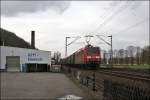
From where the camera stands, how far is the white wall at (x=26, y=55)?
60031mm

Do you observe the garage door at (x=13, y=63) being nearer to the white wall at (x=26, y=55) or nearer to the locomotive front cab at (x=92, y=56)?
the white wall at (x=26, y=55)

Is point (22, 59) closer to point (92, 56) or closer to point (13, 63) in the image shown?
point (13, 63)

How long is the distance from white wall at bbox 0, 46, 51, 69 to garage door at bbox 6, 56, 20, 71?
0.65m

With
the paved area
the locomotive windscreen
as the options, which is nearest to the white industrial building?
the locomotive windscreen

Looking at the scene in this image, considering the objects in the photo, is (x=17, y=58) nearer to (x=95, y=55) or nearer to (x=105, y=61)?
(x=95, y=55)

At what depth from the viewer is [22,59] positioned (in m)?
61.8

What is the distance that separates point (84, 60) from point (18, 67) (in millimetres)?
21336

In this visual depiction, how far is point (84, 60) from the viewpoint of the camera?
142 ft

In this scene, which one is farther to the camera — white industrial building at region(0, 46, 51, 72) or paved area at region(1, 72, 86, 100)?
white industrial building at region(0, 46, 51, 72)

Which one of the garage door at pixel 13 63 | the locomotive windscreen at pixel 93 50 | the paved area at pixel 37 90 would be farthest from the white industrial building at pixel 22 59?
the paved area at pixel 37 90

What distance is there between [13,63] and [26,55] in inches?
115

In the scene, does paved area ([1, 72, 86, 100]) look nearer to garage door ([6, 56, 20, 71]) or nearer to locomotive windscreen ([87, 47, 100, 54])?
locomotive windscreen ([87, 47, 100, 54])

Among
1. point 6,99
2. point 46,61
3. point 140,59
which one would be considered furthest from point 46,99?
point 140,59

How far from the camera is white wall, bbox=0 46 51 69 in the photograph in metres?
60.0
